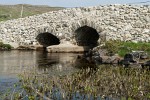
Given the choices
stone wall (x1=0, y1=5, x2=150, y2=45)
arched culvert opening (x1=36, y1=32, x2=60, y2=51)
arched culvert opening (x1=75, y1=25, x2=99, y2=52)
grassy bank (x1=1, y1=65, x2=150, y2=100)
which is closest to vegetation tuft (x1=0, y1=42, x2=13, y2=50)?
stone wall (x1=0, y1=5, x2=150, y2=45)

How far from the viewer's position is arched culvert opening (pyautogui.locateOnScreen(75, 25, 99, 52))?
151 feet

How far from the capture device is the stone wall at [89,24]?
134 feet

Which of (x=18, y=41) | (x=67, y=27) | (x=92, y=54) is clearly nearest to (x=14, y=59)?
(x=92, y=54)

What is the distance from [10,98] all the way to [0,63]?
Result: 17.1 metres

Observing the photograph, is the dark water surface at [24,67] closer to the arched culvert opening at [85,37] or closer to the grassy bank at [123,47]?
the grassy bank at [123,47]

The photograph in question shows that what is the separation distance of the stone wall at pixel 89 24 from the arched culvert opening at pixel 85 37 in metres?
1.01

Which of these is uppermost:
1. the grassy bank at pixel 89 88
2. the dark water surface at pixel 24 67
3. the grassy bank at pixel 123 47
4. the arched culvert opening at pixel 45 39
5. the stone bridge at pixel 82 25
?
the stone bridge at pixel 82 25

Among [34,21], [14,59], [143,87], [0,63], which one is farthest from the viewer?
[34,21]

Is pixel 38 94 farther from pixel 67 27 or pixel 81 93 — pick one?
pixel 67 27

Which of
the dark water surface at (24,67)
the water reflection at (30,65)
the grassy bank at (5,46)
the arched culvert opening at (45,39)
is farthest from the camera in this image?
the arched culvert opening at (45,39)

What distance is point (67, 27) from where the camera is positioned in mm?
45875

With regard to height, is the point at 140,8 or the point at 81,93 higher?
the point at 140,8

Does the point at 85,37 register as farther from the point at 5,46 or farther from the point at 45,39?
the point at 5,46

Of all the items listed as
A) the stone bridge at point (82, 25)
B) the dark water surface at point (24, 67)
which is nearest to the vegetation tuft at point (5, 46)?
the stone bridge at point (82, 25)
